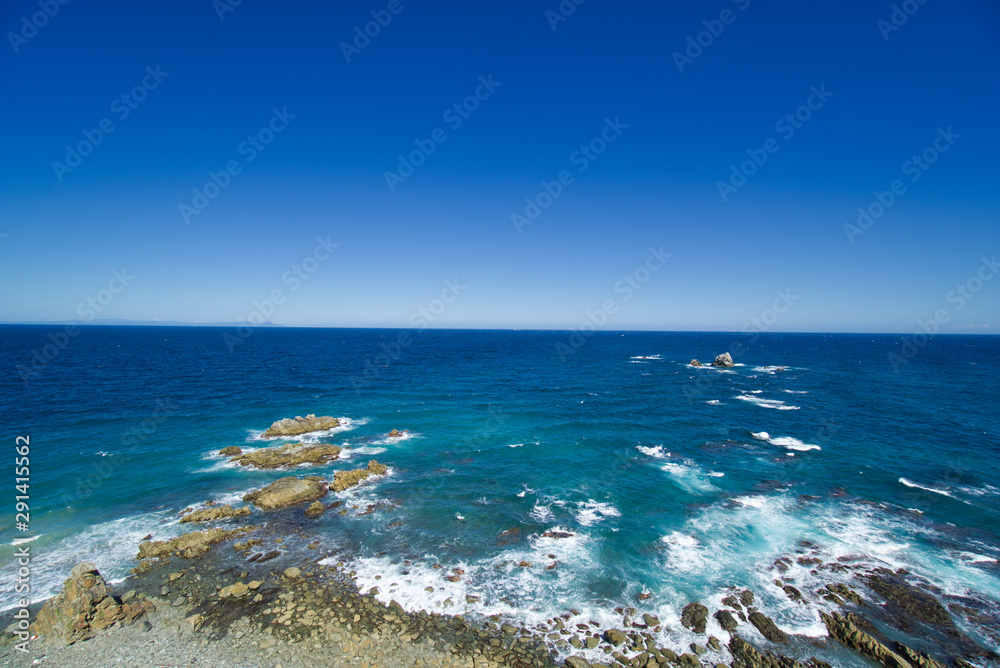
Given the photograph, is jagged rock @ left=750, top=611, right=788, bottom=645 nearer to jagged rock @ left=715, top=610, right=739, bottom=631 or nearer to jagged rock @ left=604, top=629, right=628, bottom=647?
jagged rock @ left=715, top=610, right=739, bottom=631

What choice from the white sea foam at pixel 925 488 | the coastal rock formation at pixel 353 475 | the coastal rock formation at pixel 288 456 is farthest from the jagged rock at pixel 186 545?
the white sea foam at pixel 925 488

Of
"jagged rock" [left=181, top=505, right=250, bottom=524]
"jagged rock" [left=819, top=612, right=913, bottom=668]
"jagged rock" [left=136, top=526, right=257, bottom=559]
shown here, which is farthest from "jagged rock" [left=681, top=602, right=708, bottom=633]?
"jagged rock" [left=181, top=505, right=250, bottom=524]

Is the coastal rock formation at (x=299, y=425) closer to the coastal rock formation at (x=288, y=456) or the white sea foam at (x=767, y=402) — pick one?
the coastal rock formation at (x=288, y=456)

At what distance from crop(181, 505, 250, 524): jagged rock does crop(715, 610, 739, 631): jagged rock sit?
3105 centimetres

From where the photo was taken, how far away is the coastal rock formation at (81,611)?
17.7m

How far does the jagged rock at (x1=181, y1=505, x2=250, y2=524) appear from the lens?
27.6m

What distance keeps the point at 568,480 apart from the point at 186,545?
28.3 m

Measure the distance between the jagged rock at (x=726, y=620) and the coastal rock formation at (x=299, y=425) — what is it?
4386 centimetres

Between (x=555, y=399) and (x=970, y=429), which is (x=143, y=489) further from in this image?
(x=970, y=429)

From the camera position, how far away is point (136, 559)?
23453 millimetres

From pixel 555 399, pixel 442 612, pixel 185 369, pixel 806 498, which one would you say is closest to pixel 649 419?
pixel 555 399

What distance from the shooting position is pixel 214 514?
92.2 ft

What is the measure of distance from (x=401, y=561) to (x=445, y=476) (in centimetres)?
1248

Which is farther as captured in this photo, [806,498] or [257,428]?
[257,428]
